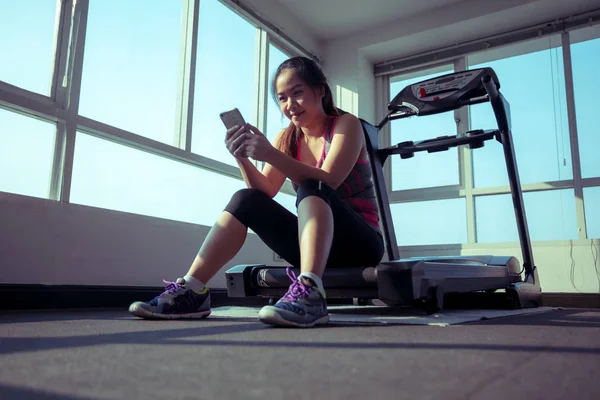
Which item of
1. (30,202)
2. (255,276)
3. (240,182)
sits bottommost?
(255,276)

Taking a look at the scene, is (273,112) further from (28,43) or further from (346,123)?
(346,123)

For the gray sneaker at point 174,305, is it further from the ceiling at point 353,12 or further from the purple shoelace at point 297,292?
the ceiling at point 353,12

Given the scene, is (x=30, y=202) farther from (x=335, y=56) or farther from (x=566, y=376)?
(x=335, y=56)

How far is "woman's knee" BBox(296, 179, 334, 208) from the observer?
54.8 inches

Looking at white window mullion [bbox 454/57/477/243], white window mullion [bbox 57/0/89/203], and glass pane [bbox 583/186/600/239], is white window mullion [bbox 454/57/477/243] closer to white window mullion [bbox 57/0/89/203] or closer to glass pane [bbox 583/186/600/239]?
glass pane [bbox 583/186/600/239]

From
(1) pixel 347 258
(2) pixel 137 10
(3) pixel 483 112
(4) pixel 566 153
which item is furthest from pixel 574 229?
(2) pixel 137 10

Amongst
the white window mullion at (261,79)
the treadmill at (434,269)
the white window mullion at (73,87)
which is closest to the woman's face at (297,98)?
the treadmill at (434,269)

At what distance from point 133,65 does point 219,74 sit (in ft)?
2.59

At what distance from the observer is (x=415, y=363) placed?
69cm

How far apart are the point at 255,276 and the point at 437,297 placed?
2.40ft

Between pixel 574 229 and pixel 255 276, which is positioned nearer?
pixel 255 276

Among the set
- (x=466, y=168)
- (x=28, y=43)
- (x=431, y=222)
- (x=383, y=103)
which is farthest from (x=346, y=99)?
(x=28, y=43)

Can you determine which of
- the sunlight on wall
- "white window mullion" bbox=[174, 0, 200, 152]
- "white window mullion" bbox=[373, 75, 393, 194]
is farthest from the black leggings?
"white window mullion" bbox=[373, 75, 393, 194]

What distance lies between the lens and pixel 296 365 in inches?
26.2
